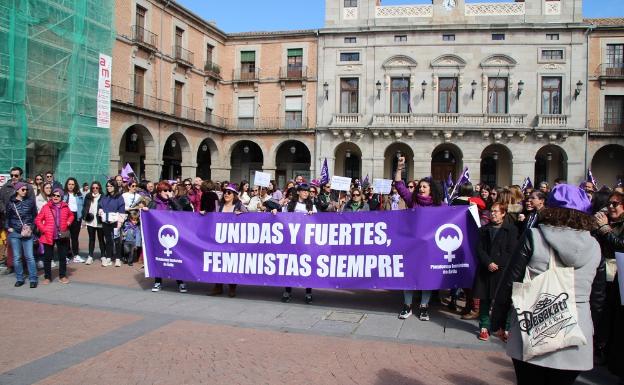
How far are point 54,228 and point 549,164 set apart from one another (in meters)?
28.7

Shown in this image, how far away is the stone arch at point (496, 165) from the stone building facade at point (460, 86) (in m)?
0.06

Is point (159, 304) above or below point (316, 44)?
below

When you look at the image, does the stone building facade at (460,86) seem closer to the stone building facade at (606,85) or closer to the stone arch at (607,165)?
the stone building facade at (606,85)

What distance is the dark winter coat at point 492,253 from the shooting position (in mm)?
5496

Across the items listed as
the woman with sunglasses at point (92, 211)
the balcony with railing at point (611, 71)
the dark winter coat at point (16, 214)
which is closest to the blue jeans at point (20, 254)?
the dark winter coat at point (16, 214)

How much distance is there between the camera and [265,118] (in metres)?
31.6

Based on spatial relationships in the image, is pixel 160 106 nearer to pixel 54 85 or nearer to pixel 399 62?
pixel 54 85

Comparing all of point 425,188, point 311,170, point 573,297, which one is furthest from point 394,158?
point 573,297

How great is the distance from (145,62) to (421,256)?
23202 millimetres

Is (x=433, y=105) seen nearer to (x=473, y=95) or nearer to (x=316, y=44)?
(x=473, y=95)

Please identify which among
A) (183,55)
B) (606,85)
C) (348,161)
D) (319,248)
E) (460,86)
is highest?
(183,55)

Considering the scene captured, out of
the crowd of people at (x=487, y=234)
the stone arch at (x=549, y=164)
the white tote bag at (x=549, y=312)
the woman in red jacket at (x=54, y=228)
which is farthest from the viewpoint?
the stone arch at (x=549, y=164)

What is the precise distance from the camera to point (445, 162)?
97.6 ft

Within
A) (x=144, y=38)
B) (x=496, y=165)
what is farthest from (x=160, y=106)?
(x=496, y=165)
